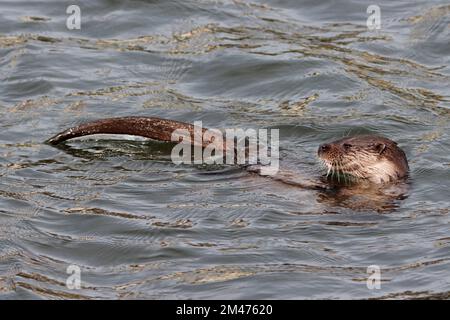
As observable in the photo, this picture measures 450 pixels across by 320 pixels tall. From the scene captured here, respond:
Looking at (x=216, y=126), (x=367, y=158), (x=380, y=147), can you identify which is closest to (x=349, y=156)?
(x=367, y=158)

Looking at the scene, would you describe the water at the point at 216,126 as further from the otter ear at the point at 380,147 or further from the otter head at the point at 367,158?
the otter ear at the point at 380,147

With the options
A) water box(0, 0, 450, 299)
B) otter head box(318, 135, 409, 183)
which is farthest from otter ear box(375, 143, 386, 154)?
water box(0, 0, 450, 299)

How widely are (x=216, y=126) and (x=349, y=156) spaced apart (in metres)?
1.90

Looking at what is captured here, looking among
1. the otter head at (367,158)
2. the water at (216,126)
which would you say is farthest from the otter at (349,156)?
the water at (216,126)

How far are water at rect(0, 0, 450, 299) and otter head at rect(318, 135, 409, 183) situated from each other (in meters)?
0.26

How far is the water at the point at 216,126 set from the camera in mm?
7227

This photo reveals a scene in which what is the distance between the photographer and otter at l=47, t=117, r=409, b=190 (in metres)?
8.90

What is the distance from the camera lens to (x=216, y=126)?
1048cm

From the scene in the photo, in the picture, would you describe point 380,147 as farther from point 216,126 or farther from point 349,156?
point 216,126

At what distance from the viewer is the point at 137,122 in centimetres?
929

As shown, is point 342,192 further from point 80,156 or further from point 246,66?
point 246,66

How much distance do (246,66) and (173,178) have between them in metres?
3.27

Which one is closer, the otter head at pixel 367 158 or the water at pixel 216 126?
the water at pixel 216 126

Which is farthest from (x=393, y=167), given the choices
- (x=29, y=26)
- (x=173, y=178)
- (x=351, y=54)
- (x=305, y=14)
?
(x=29, y=26)
